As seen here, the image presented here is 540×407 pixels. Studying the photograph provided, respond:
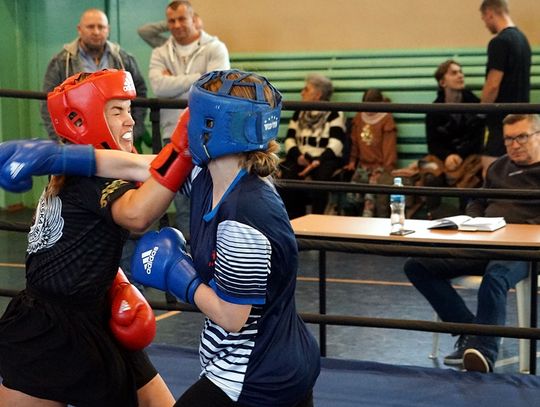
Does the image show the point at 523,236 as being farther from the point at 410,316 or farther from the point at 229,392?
the point at 229,392

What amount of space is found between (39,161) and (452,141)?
5696mm

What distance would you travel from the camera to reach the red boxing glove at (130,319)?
245 centimetres

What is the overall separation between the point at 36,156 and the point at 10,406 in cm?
59

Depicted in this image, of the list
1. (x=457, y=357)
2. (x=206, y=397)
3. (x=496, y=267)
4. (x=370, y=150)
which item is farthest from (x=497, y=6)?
(x=206, y=397)

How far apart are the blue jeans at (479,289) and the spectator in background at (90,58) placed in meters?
2.00

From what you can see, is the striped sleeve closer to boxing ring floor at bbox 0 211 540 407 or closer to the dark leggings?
the dark leggings

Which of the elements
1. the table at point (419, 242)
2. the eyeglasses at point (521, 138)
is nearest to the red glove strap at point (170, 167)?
the table at point (419, 242)

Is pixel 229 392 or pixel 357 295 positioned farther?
pixel 357 295

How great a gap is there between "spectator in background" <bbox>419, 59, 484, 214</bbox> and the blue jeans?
299cm

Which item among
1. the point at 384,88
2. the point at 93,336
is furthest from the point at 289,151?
the point at 93,336

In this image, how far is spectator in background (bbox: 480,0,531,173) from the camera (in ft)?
20.4

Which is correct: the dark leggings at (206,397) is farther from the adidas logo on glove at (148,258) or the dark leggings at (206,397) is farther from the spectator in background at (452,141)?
the spectator in background at (452,141)

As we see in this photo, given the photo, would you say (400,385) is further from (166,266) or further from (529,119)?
(166,266)

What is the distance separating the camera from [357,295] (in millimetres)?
5793
